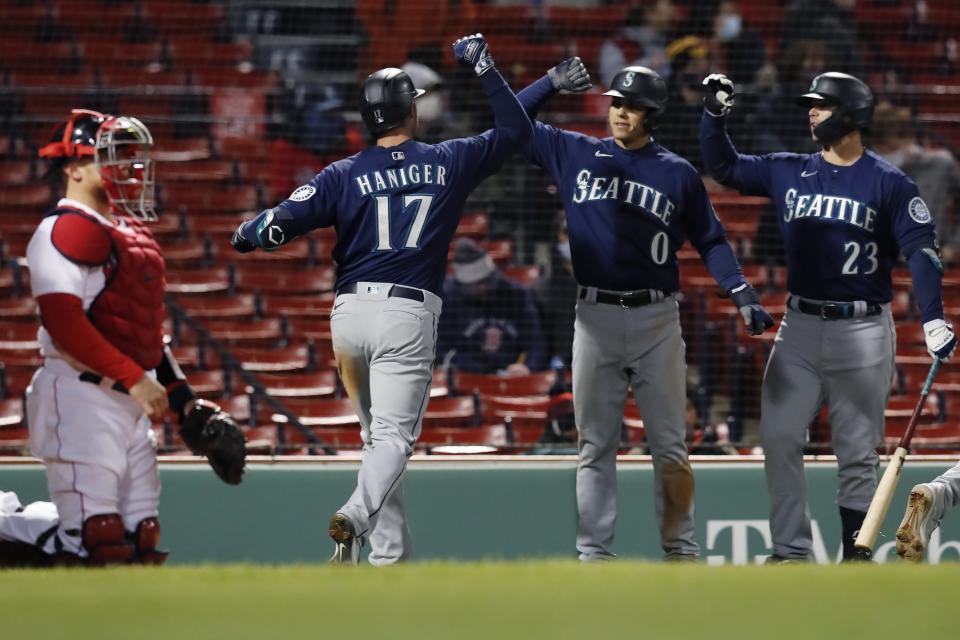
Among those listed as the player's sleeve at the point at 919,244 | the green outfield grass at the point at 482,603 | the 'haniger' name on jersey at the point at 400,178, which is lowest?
the green outfield grass at the point at 482,603

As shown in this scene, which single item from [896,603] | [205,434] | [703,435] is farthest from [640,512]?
[896,603]

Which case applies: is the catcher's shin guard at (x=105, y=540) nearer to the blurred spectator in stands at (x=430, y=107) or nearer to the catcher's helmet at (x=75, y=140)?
the catcher's helmet at (x=75, y=140)

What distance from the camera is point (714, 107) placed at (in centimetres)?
602

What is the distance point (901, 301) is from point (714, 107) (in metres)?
3.88

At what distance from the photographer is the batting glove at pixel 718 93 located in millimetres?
5961

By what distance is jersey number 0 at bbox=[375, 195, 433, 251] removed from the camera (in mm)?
5547

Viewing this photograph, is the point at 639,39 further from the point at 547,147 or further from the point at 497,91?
the point at 497,91

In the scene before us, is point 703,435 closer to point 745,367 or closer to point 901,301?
point 745,367

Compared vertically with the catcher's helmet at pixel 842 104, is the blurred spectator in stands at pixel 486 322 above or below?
below

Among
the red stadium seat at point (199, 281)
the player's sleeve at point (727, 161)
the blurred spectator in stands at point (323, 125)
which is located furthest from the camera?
the blurred spectator in stands at point (323, 125)

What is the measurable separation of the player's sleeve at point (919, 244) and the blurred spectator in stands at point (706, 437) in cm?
137

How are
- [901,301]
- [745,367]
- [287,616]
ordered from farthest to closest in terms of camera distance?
1. [901,301]
2. [745,367]
3. [287,616]

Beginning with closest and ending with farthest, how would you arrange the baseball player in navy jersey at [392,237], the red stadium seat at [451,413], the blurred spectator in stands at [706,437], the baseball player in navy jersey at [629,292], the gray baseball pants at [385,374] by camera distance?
the gray baseball pants at [385,374] < the baseball player in navy jersey at [392,237] < the baseball player in navy jersey at [629,292] < the blurred spectator in stands at [706,437] < the red stadium seat at [451,413]

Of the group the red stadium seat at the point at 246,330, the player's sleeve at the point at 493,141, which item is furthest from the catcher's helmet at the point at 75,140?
the red stadium seat at the point at 246,330
